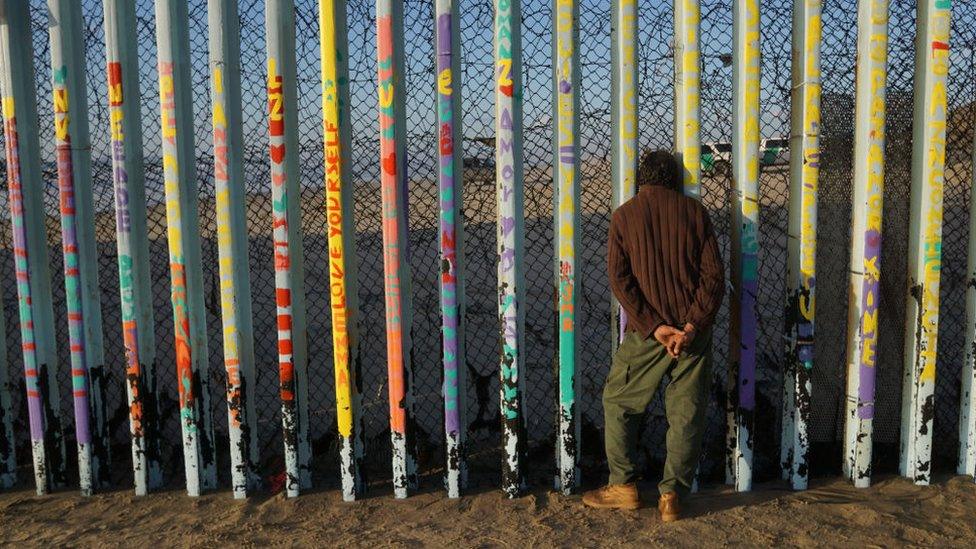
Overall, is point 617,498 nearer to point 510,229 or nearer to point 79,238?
point 510,229

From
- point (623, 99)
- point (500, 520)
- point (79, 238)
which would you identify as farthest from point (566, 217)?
point (79, 238)

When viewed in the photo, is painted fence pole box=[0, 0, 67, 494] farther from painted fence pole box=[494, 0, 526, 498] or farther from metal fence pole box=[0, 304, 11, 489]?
painted fence pole box=[494, 0, 526, 498]

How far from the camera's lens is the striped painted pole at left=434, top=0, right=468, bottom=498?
3.58 metres

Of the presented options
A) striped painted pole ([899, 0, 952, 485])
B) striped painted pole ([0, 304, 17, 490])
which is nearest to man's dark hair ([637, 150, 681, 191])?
striped painted pole ([899, 0, 952, 485])

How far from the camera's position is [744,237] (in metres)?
3.69

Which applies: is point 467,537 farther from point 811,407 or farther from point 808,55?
point 808,55

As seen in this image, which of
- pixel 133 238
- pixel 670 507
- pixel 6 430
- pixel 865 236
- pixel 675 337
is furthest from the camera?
pixel 6 430

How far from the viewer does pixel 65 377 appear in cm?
607

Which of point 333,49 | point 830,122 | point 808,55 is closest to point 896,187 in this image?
point 830,122

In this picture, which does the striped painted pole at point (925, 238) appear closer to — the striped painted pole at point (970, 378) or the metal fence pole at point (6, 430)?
the striped painted pole at point (970, 378)

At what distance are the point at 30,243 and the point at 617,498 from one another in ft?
10.3

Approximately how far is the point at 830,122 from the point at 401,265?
2.20m

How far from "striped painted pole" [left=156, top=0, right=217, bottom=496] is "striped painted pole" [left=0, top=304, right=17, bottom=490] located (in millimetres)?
966

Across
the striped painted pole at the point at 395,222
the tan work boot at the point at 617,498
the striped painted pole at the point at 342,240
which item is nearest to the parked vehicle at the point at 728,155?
the striped painted pole at the point at 395,222
